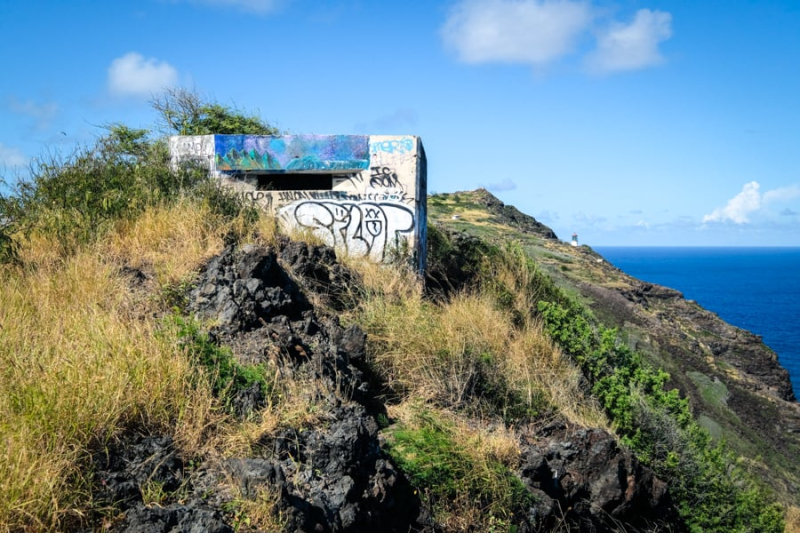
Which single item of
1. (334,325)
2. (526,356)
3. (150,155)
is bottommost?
(526,356)

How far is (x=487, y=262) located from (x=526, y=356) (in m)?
4.11

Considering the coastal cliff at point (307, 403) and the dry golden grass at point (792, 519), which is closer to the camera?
the coastal cliff at point (307, 403)

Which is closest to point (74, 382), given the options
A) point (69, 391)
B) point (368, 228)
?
point (69, 391)

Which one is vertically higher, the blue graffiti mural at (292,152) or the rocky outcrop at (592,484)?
the blue graffiti mural at (292,152)

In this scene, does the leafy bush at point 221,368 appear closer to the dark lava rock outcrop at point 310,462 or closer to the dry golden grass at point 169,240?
the dark lava rock outcrop at point 310,462

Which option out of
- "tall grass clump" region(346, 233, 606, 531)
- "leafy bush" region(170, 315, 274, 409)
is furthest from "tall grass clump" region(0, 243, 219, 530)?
"tall grass clump" region(346, 233, 606, 531)

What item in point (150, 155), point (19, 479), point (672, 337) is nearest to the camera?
point (19, 479)

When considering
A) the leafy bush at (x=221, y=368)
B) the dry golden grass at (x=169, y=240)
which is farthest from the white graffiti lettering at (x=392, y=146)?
the leafy bush at (x=221, y=368)

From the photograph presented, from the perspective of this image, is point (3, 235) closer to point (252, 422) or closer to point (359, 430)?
point (252, 422)

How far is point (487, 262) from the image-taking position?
40.7 ft

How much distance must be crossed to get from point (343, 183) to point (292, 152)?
3.19 feet

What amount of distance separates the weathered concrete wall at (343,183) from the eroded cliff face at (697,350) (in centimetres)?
561

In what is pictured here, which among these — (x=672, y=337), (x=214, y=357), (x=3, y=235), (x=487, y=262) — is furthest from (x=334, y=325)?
(x=672, y=337)

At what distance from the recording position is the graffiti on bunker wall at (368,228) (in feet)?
35.0
